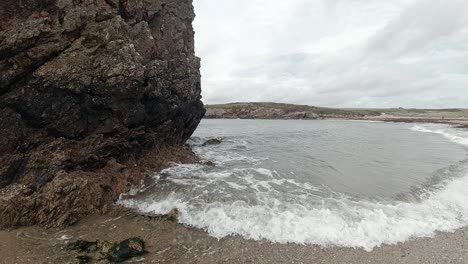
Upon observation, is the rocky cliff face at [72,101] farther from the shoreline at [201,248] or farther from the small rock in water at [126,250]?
the small rock in water at [126,250]

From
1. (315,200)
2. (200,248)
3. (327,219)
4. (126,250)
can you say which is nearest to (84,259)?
(126,250)

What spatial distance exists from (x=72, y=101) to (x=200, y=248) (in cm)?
922

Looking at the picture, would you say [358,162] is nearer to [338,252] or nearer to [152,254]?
[338,252]

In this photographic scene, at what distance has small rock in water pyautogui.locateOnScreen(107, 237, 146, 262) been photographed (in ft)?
29.4

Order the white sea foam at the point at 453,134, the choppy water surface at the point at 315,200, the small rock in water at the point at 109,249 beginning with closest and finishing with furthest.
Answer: the small rock in water at the point at 109,249 < the choppy water surface at the point at 315,200 < the white sea foam at the point at 453,134

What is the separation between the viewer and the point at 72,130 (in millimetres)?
14141

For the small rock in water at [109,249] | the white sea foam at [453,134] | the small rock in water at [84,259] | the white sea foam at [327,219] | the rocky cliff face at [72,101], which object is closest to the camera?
the small rock in water at [84,259]

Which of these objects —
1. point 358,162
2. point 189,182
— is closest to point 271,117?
point 358,162

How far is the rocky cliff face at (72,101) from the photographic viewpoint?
1201 centimetres

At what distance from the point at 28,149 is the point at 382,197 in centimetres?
1607

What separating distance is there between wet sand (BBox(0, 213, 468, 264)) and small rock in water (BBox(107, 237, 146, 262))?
24cm

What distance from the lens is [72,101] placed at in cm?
1407

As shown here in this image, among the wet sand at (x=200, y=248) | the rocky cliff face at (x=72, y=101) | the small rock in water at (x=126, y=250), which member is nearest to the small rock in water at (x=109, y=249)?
the small rock in water at (x=126, y=250)

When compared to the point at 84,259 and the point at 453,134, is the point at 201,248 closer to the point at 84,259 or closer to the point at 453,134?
the point at 84,259
